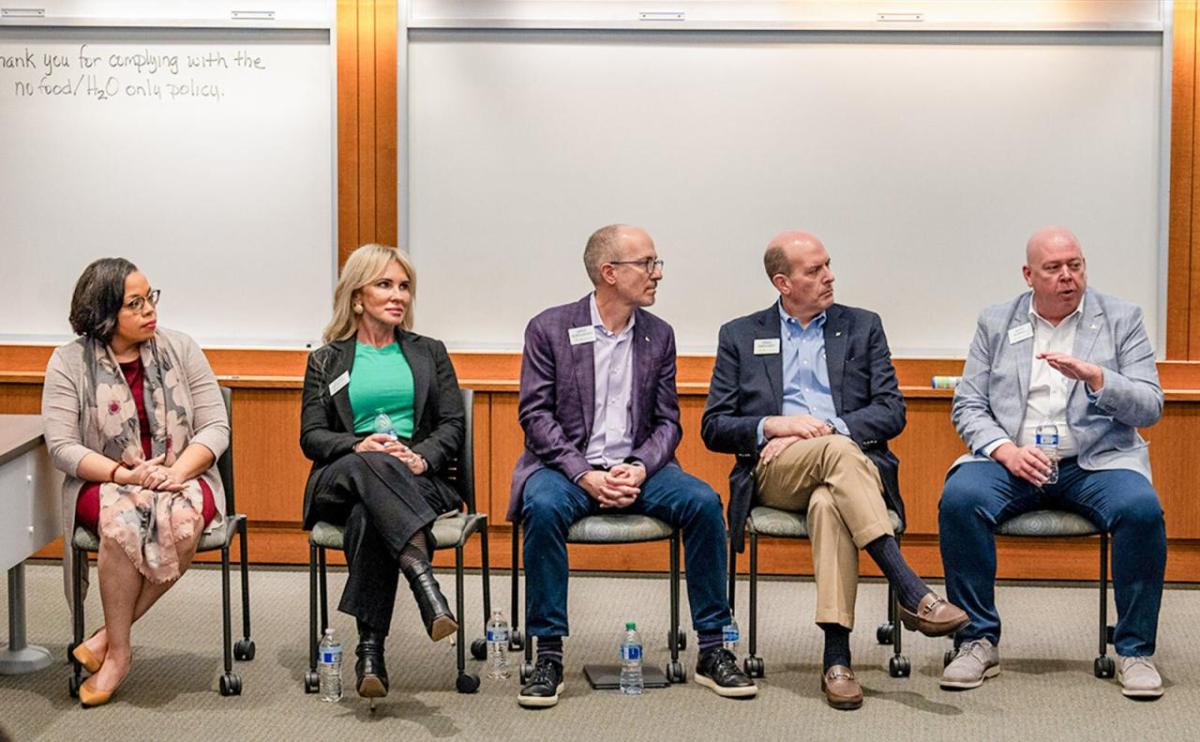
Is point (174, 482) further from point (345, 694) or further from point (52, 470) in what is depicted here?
point (345, 694)

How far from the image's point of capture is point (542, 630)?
3865mm

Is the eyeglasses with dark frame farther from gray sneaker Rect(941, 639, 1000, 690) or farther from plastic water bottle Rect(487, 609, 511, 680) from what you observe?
gray sneaker Rect(941, 639, 1000, 690)

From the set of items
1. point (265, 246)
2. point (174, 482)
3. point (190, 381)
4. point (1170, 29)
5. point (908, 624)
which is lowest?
point (908, 624)

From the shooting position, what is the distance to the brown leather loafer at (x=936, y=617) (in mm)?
3686

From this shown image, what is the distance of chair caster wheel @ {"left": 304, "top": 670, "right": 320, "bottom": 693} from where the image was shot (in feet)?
12.8

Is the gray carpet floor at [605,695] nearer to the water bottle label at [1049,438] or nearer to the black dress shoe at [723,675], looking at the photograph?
the black dress shoe at [723,675]

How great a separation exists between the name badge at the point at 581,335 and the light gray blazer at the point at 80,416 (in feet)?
3.48

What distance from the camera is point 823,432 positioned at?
161 inches

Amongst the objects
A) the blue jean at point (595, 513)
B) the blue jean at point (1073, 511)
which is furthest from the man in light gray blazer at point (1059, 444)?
the blue jean at point (595, 513)

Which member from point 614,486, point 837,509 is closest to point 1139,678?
point 837,509

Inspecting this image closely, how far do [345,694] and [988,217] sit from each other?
2979mm

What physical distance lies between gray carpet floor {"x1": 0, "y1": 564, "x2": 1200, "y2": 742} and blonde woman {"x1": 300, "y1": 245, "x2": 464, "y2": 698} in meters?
0.23

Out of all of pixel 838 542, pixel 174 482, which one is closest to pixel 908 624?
pixel 838 542

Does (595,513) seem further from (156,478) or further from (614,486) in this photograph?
(156,478)
